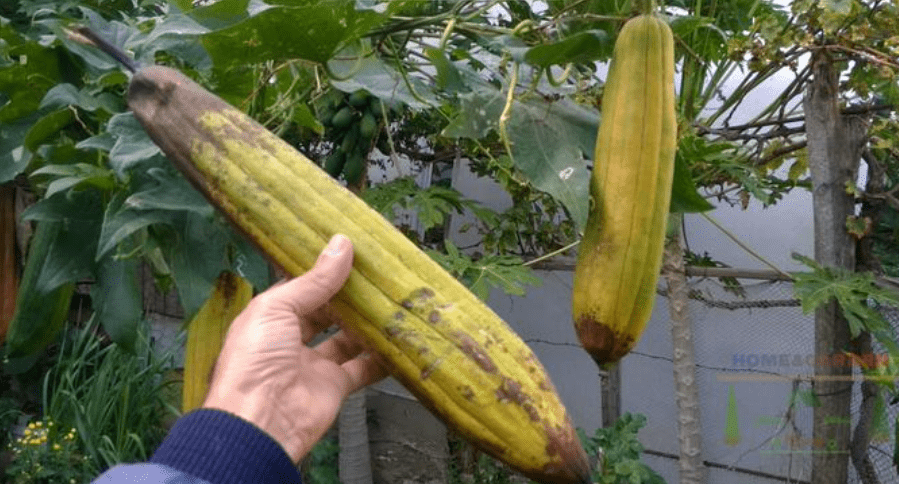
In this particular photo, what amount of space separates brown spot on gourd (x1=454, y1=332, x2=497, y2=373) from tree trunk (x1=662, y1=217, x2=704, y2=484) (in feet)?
4.80

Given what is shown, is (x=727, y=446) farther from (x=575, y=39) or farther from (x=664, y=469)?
(x=575, y=39)

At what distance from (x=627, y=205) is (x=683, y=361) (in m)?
1.55

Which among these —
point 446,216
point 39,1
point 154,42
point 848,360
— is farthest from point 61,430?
point 154,42

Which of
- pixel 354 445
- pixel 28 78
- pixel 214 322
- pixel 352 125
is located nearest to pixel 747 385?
pixel 354 445

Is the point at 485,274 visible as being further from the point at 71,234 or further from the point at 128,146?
the point at 128,146

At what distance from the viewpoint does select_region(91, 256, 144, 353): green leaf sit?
991 millimetres

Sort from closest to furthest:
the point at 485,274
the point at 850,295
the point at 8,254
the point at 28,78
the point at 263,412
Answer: the point at 263,412 < the point at 28,78 < the point at 8,254 < the point at 850,295 < the point at 485,274

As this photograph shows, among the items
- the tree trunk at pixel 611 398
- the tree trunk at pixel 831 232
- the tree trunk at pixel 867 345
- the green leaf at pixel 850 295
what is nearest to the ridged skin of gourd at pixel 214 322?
the green leaf at pixel 850 295

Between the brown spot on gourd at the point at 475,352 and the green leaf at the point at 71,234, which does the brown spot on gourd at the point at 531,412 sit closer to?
the brown spot on gourd at the point at 475,352

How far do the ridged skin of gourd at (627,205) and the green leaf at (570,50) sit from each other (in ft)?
0.10

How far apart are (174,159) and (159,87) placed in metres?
0.06

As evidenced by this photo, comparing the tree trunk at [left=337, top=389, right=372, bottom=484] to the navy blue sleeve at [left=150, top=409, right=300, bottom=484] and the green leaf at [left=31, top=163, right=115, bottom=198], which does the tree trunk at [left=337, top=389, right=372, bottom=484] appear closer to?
the green leaf at [left=31, top=163, right=115, bottom=198]

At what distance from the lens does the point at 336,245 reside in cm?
73

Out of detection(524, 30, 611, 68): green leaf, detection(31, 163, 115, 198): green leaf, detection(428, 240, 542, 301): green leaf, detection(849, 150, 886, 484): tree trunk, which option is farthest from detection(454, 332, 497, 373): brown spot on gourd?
detection(849, 150, 886, 484): tree trunk
